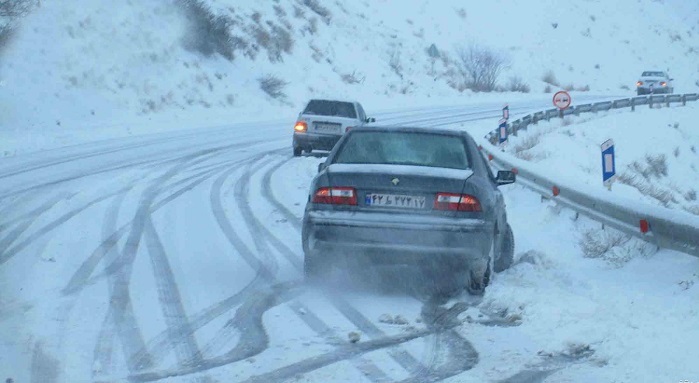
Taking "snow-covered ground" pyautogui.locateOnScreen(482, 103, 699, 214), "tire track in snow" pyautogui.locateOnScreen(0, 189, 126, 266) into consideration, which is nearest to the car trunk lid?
"tire track in snow" pyautogui.locateOnScreen(0, 189, 126, 266)

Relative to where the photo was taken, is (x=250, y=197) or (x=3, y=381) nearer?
(x=3, y=381)

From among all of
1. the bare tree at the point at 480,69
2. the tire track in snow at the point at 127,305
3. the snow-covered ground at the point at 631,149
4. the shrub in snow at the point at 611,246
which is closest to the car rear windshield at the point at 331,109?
the snow-covered ground at the point at 631,149

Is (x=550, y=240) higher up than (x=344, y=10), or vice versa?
(x=344, y=10)

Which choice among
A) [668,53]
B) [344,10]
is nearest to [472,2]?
[668,53]

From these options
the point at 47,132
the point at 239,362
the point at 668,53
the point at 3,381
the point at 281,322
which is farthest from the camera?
the point at 668,53

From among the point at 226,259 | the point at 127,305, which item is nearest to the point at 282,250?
the point at 226,259

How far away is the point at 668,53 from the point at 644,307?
273ft

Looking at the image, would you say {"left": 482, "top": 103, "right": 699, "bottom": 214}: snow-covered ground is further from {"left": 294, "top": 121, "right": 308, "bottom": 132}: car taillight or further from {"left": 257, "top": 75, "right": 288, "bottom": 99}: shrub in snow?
{"left": 257, "top": 75, "right": 288, "bottom": 99}: shrub in snow

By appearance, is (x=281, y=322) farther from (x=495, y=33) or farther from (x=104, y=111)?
(x=495, y=33)

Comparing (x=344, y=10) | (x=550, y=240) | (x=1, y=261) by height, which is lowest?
(x=550, y=240)

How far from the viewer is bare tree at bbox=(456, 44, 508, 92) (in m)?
61.0

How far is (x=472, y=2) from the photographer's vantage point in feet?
271

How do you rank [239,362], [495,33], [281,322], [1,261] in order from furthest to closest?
[495,33] → [1,261] → [281,322] → [239,362]

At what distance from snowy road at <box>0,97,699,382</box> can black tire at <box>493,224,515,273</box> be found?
0.20 metres
